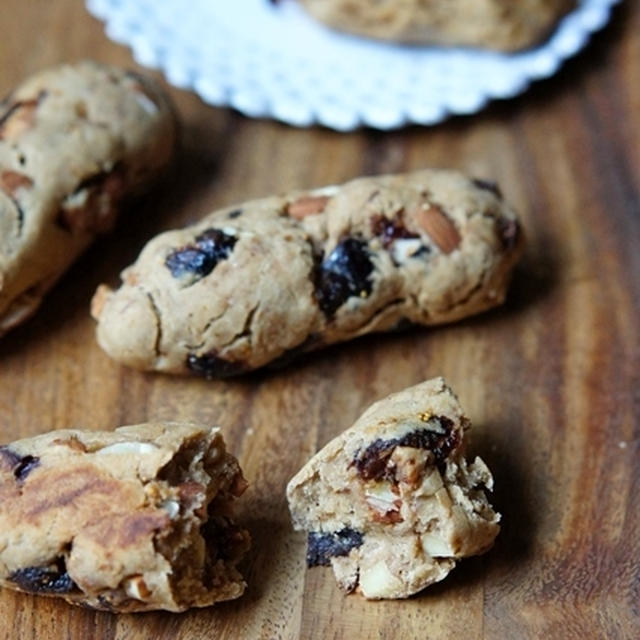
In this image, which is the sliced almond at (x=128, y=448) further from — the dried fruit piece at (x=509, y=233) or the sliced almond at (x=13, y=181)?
the dried fruit piece at (x=509, y=233)

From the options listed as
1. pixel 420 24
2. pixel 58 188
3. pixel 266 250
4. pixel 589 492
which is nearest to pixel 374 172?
pixel 420 24

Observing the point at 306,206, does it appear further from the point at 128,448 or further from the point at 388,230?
the point at 128,448

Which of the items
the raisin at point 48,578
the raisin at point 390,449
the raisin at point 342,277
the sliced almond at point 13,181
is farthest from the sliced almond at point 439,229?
the raisin at point 48,578

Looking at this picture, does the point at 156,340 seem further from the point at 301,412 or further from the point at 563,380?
the point at 563,380

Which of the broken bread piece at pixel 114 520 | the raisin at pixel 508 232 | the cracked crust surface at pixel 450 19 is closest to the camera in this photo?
the broken bread piece at pixel 114 520

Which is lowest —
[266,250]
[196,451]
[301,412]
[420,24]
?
[301,412]

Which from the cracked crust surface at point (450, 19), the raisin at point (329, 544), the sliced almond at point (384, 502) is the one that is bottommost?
the raisin at point (329, 544)
